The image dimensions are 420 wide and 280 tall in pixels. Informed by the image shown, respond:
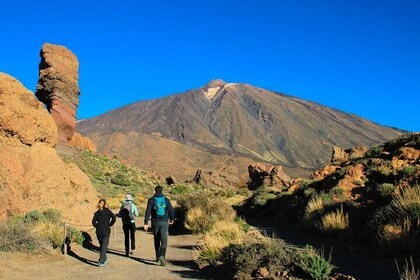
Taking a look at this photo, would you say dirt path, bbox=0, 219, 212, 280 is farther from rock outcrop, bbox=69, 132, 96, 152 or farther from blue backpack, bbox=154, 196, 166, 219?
rock outcrop, bbox=69, 132, 96, 152

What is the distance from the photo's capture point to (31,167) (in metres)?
12.4

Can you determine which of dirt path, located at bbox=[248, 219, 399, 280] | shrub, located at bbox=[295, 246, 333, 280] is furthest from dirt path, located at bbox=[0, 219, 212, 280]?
dirt path, located at bbox=[248, 219, 399, 280]

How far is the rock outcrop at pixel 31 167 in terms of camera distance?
39.0 feet

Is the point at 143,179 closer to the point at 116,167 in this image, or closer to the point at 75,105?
the point at 116,167

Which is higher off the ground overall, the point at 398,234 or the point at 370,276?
the point at 398,234

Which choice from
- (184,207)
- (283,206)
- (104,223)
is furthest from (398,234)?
(283,206)

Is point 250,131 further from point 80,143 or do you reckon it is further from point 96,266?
Answer: point 96,266

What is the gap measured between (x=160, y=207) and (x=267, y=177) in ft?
110

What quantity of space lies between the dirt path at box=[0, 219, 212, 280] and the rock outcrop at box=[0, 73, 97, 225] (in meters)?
1.87

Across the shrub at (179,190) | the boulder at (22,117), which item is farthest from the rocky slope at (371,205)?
the shrub at (179,190)

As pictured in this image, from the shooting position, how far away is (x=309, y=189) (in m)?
19.1

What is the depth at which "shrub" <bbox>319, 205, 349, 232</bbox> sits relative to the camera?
11.9 m

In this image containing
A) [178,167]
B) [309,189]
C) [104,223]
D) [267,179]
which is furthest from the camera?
[178,167]

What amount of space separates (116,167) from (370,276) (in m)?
37.2
